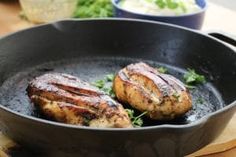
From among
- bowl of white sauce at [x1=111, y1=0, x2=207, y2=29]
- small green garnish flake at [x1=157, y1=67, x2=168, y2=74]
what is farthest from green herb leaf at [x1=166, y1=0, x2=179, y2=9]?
small green garnish flake at [x1=157, y1=67, x2=168, y2=74]

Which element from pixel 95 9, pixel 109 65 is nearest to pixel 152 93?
pixel 109 65

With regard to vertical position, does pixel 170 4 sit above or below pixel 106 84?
above

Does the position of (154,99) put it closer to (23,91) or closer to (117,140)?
(117,140)

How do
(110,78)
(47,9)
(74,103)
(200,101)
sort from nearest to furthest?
1. (74,103)
2. (200,101)
3. (110,78)
4. (47,9)

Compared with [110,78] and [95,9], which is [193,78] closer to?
[110,78]

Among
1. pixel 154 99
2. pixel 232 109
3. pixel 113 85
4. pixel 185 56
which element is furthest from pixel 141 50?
pixel 232 109

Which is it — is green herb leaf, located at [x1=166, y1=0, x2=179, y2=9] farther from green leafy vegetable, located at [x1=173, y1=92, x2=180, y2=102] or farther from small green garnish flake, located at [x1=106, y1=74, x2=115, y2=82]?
green leafy vegetable, located at [x1=173, y1=92, x2=180, y2=102]
